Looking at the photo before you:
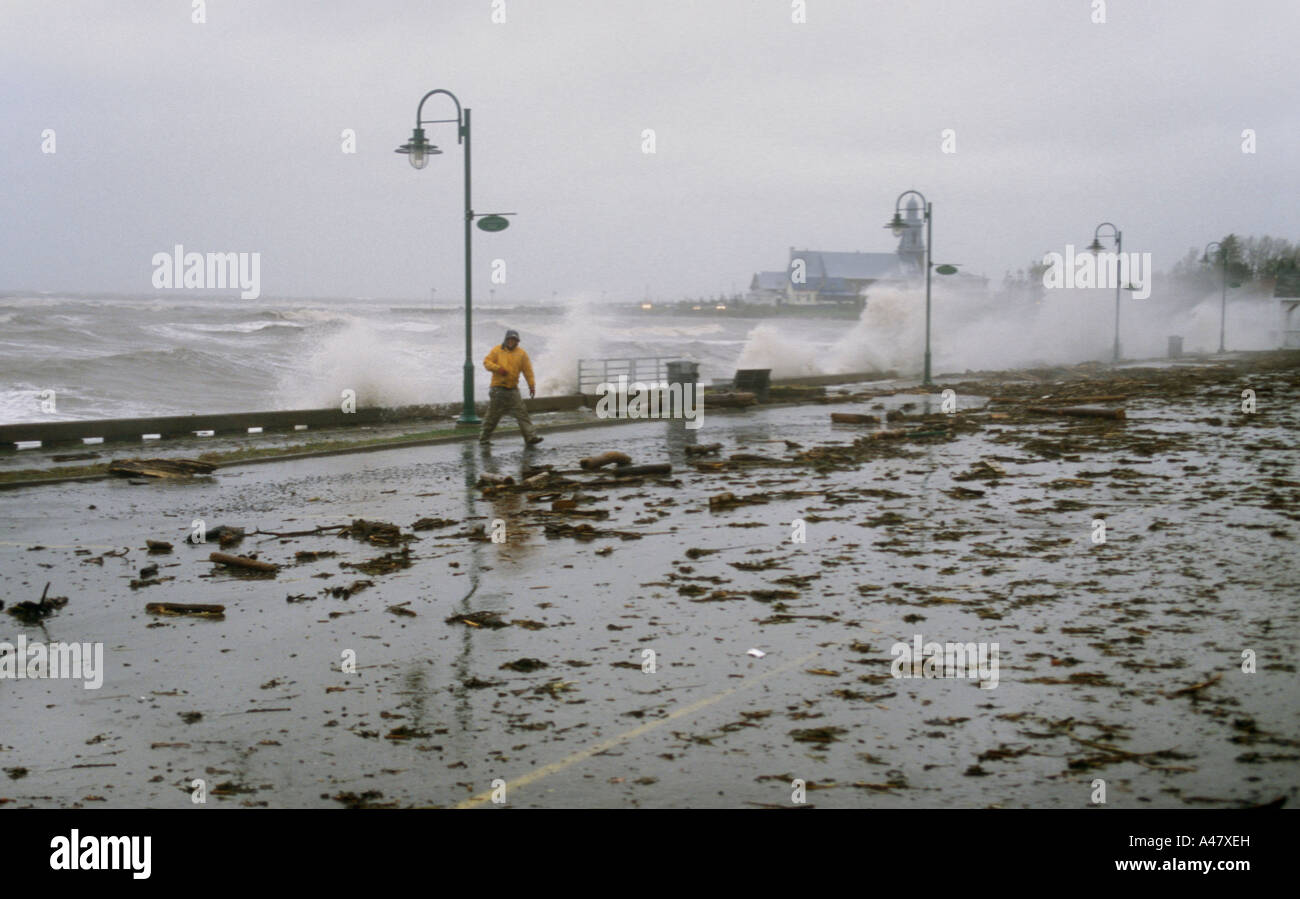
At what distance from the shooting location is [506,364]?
20.0 m

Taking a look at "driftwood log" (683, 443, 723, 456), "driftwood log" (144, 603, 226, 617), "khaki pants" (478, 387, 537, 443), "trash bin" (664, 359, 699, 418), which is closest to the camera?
"driftwood log" (144, 603, 226, 617)

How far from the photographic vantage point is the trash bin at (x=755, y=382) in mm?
33562

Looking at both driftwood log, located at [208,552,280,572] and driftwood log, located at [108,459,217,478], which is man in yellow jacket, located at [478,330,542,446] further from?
driftwood log, located at [208,552,280,572]

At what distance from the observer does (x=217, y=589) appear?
30.9 feet

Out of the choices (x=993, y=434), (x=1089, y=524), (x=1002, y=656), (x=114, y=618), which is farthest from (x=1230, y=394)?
(x=114, y=618)

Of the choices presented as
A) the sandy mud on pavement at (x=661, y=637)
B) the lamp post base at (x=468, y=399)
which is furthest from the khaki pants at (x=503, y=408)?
the sandy mud on pavement at (x=661, y=637)

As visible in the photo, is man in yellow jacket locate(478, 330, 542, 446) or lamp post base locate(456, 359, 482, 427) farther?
lamp post base locate(456, 359, 482, 427)

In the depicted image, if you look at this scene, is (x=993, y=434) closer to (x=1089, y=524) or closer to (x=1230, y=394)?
(x=1089, y=524)

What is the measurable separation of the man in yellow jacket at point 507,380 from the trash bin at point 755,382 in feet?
45.2

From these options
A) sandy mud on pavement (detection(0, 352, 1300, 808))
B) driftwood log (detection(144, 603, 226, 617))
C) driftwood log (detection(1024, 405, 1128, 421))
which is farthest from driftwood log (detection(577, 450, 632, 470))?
A: driftwood log (detection(1024, 405, 1128, 421))

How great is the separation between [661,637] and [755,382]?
87.1 feet

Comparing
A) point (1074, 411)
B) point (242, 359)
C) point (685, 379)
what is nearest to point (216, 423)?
point (685, 379)

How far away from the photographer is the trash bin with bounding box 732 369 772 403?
3356cm
